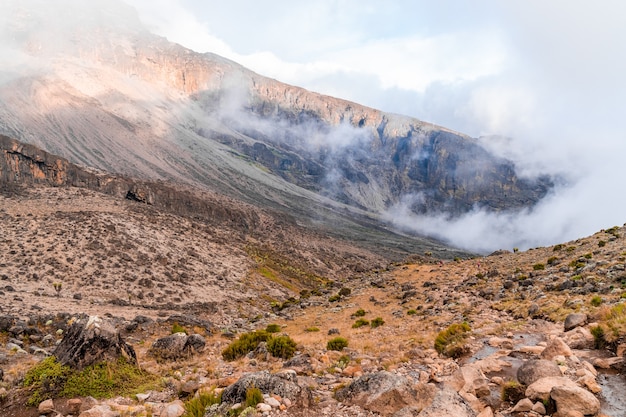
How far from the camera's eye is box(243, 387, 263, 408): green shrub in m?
7.56

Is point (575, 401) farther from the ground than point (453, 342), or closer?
farther from the ground

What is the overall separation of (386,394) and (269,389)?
2556mm

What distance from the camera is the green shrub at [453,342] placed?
1159 centimetres

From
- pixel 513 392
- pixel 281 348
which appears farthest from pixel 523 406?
pixel 281 348

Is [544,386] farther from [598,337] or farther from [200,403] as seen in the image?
[200,403]

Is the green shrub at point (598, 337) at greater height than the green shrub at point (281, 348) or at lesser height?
greater

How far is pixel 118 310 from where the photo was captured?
2955 centimetres

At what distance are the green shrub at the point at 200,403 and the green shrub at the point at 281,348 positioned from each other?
5.07 m

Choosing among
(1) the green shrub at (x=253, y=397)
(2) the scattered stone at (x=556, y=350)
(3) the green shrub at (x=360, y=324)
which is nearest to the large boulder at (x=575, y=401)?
(2) the scattered stone at (x=556, y=350)

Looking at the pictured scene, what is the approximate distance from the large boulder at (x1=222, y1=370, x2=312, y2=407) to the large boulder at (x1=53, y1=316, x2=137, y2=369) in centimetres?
414

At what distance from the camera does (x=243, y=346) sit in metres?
14.7

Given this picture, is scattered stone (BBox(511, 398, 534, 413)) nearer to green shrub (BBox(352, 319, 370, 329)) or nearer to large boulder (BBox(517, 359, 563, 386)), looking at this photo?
large boulder (BBox(517, 359, 563, 386))

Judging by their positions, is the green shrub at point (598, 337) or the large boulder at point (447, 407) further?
the green shrub at point (598, 337)

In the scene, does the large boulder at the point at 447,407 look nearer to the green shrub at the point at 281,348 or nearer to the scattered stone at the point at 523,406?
the scattered stone at the point at 523,406
